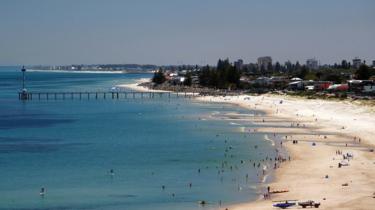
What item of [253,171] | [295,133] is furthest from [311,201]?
[295,133]

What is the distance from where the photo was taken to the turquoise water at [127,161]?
3750 centimetres

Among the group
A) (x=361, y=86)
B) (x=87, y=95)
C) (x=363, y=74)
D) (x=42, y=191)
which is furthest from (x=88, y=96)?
(x=42, y=191)

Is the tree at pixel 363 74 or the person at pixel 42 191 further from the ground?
the tree at pixel 363 74

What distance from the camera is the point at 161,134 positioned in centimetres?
6900

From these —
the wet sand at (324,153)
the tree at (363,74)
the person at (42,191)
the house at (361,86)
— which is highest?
the tree at (363,74)

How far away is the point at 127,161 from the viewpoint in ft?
166

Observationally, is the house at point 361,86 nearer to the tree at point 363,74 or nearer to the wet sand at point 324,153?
the wet sand at point 324,153

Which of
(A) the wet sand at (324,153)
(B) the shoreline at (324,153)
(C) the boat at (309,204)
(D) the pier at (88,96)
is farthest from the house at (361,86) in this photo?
(C) the boat at (309,204)

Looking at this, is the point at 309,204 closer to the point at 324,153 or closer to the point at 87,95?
the point at 324,153

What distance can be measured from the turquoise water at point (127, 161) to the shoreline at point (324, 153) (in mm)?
2465

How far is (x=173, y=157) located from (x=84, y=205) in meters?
17.5

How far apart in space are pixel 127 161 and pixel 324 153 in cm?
1664

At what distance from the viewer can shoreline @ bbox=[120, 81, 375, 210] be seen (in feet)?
119

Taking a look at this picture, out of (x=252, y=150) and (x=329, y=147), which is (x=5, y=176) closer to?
(x=252, y=150)
